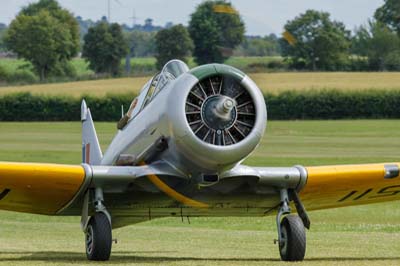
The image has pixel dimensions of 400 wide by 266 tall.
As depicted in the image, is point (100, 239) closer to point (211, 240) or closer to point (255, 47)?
point (211, 240)

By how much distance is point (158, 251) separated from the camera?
15000mm

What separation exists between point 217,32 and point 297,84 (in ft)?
207

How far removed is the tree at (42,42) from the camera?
13125cm

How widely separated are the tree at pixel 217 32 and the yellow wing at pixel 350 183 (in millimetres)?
1980

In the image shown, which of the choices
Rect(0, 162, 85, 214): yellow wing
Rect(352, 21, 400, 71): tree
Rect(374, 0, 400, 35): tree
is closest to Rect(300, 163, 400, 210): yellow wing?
Rect(0, 162, 85, 214): yellow wing

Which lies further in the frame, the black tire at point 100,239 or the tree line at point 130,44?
the tree line at point 130,44

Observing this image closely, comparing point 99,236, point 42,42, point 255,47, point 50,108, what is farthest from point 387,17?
point 99,236

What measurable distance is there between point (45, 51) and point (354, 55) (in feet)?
146

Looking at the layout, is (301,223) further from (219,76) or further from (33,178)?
(33,178)

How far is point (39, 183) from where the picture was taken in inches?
499

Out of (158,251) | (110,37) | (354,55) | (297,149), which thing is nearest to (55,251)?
(158,251)

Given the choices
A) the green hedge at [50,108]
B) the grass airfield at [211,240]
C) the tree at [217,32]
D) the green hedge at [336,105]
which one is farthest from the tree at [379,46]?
the tree at [217,32]

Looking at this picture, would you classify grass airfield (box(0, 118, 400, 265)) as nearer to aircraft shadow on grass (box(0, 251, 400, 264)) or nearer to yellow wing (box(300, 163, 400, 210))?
aircraft shadow on grass (box(0, 251, 400, 264))

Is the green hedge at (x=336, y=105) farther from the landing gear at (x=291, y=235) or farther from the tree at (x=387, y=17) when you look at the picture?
the landing gear at (x=291, y=235)
